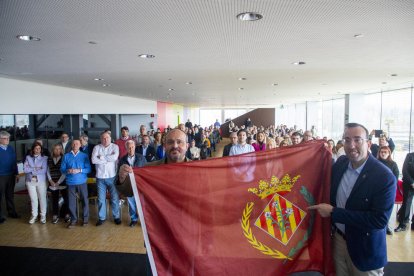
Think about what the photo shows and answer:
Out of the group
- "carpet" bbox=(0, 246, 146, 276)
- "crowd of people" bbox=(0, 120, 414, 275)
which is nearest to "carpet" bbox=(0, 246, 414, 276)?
"carpet" bbox=(0, 246, 146, 276)

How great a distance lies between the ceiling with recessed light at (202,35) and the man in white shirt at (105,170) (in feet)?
5.57

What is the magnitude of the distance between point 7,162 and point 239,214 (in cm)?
541

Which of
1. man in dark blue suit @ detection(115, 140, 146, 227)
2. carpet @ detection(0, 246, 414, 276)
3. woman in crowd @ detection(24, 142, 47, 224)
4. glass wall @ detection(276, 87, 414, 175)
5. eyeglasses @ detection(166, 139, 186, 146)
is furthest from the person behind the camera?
glass wall @ detection(276, 87, 414, 175)

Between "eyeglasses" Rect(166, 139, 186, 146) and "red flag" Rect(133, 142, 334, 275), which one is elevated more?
"eyeglasses" Rect(166, 139, 186, 146)

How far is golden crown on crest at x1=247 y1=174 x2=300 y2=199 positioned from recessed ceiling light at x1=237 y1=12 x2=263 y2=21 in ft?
6.12

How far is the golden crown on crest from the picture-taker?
2316 mm

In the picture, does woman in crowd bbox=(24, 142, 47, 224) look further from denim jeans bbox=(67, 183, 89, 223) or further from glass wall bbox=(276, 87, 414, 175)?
glass wall bbox=(276, 87, 414, 175)

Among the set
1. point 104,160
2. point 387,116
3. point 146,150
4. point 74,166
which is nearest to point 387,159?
point 146,150

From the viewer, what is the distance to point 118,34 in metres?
3.82

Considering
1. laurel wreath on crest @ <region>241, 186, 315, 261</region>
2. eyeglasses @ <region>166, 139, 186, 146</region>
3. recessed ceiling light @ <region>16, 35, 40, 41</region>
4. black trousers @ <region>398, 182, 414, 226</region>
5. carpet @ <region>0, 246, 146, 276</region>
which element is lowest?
carpet @ <region>0, 246, 146, 276</region>

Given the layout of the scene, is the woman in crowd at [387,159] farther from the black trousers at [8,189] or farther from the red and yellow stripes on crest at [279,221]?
the black trousers at [8,189]

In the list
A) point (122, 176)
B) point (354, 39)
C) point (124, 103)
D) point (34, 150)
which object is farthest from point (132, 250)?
point (124, 103)

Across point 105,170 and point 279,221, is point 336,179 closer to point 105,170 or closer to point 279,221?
point 279,221

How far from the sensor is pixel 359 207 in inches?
82.4
